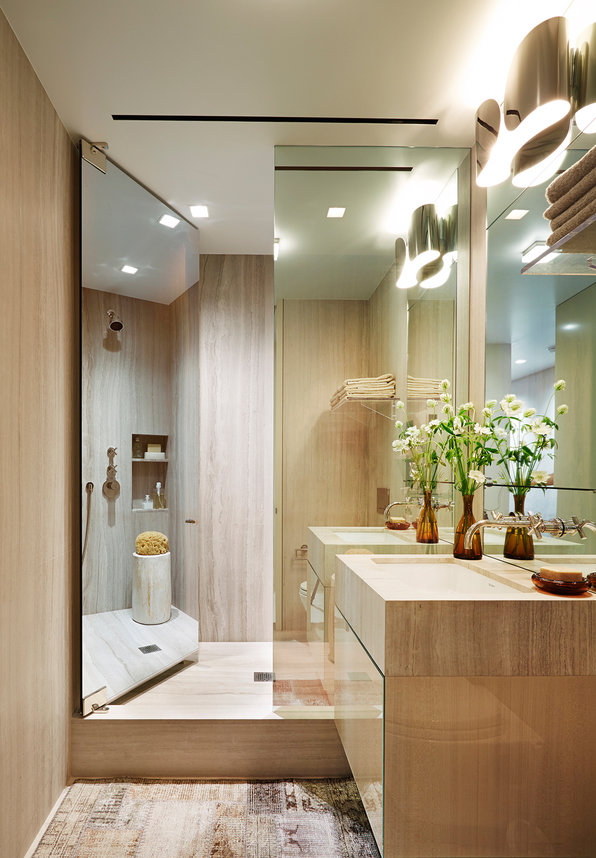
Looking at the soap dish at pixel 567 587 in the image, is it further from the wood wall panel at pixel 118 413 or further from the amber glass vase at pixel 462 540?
the wood wall panel at pixel 118 413

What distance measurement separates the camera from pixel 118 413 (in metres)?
2.60

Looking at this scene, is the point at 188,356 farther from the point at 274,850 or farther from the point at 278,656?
the point at 274,850

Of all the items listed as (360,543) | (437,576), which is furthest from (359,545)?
(437,576)

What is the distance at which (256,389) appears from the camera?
11.9ft

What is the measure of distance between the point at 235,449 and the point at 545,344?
224cm

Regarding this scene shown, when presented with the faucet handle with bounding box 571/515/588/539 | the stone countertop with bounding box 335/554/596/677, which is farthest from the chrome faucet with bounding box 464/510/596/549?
the stone countertop with bounding box 335/554/596/677

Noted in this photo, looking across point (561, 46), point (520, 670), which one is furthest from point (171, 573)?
point (561, 46)

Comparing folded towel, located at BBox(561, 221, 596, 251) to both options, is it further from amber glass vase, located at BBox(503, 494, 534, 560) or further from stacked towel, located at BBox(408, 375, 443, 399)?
stacked towel, located at BBox(408, 375, 443, 399)

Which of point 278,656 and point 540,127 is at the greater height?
point 540,127

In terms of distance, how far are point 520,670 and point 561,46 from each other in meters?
1.74

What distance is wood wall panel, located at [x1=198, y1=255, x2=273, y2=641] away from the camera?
11.6 feet

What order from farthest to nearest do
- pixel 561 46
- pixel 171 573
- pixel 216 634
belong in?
pixel 216 634
pixel 171 573
pixel 561 46

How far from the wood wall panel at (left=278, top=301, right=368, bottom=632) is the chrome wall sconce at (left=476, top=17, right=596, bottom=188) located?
818 mm

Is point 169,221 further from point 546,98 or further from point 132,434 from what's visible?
point 546,98
